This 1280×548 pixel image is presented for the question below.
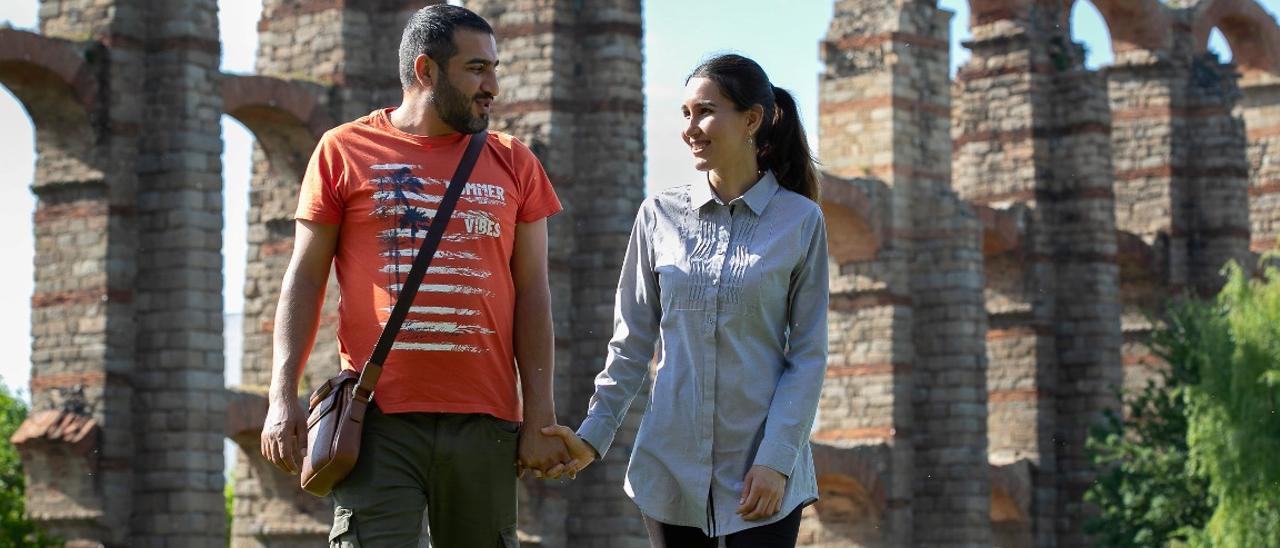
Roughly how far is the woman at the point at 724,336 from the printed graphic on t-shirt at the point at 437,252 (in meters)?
0.37

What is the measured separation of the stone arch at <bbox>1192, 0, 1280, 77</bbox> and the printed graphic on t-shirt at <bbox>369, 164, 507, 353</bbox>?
Answer: 32621mm

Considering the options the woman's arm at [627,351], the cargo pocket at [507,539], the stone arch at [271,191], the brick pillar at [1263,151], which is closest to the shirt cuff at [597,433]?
the woman's arm at [627,351]

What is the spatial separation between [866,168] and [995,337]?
4943 millimetres

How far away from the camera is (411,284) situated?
18.9ft

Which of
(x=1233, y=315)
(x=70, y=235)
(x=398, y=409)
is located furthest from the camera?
(x=1233, y=315)

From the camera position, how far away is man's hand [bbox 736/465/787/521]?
554 centimetres

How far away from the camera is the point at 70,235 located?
2000cm

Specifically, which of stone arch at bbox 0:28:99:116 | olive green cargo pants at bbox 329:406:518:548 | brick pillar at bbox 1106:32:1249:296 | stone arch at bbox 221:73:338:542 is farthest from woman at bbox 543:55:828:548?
brick pillar at bbox 1106:32:1249:296

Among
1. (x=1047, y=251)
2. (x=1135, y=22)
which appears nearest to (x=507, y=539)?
(x=1047, y=251)

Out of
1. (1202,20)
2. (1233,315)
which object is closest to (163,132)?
(1233,315)

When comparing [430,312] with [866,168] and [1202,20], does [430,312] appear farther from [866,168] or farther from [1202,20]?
[1202,20]

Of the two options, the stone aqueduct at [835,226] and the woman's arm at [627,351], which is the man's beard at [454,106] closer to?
the woman's arm at [627,351]

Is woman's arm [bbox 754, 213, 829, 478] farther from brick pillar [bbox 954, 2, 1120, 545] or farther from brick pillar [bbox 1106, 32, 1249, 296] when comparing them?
brick pillar [bbox 1106, 32, 1249, 296]

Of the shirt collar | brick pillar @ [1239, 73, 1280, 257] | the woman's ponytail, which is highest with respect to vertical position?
brick pillar @ [1239, 73, 1280, 257]
